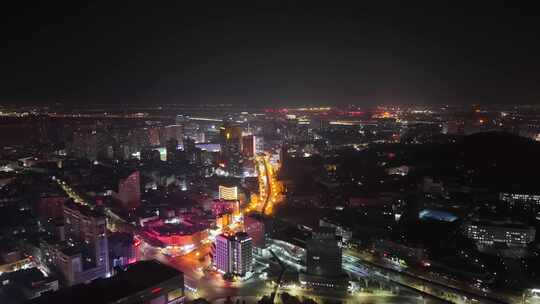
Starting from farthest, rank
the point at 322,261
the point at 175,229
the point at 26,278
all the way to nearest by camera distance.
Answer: the point at 175,229 < the point at 322,261 < the point at 26,278

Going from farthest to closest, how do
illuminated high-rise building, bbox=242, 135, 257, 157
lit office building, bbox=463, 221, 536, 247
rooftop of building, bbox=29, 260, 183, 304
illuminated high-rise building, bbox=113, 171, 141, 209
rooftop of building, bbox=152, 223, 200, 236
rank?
illuminated high-rise building, bbox=242, 135, 257, 157 < illuminated high-rise building, bbox=113, 171, 141, 209 < rooftop of building, bbox=152, 223, 200, 236 < lit office building, bbox=463, 221, 536, 247 < rooftop of building, bbox=29, 260, 183, 304

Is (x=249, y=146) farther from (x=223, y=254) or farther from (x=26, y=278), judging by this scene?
(x=26, y=278)

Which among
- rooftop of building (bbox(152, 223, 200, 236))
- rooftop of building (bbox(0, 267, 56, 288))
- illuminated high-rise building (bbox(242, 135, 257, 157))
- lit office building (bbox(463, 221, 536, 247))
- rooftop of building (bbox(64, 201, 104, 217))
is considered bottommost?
rooftop of building (bbox(0, 267, 56, 288))

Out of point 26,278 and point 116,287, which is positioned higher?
point 116,287

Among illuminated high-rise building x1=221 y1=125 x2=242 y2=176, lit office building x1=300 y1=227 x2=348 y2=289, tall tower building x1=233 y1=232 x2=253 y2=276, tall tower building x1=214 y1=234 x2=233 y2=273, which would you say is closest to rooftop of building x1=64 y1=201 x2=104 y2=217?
tall tower building x1=214 y1=234 x2=233 y2=273

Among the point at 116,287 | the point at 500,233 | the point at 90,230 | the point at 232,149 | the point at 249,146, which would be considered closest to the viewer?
the point at 116,287

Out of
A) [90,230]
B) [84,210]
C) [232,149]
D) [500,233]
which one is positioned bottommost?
[500,233]

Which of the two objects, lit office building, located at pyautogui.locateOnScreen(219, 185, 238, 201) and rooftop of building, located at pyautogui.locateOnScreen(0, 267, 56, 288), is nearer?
rooftop of building, located at pyautogui.locateOnScreen(0, 267, 56, 288)

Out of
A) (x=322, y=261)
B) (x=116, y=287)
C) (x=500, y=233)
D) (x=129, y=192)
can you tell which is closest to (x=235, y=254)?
(x=322, y=261)

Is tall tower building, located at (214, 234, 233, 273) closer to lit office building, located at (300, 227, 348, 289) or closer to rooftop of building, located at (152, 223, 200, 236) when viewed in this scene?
lit office building, located at (300, 227, 348, 289)

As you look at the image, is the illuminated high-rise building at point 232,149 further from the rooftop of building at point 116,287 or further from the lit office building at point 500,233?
the rooftop of building at point 116,287
